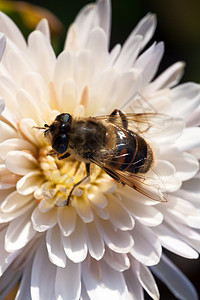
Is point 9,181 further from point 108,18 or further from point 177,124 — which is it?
point 108,18

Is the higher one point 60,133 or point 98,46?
point 98,46

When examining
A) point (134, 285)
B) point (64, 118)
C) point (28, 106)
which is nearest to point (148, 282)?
point (134, 285)

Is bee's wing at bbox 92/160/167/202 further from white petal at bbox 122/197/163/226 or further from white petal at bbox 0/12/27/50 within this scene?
white petal at bbox 0/12/27/50

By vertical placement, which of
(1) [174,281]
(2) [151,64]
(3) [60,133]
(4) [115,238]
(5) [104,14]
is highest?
(5) [104,14]

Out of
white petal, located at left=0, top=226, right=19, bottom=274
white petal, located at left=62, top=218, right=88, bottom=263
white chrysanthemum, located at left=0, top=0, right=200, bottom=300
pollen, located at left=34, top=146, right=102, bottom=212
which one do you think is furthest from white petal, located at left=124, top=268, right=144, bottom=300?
white petal, located at left=0, top=226, right=19, bottom=274

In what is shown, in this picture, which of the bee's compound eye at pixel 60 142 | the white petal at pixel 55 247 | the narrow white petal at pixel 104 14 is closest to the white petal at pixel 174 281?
the white petal at pixel 55 247

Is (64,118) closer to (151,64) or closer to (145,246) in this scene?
(151,64)
